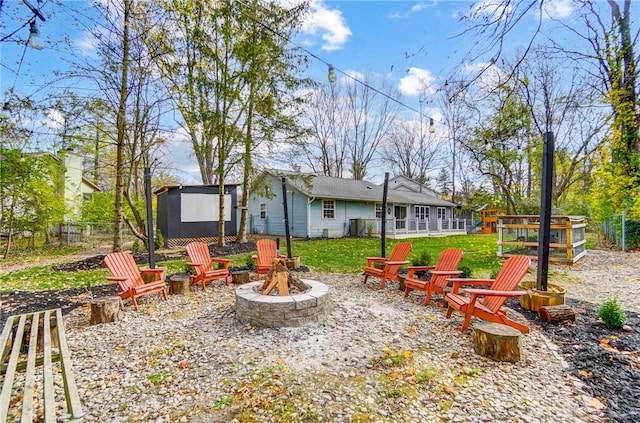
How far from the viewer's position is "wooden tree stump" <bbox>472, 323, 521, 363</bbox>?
9.53ft

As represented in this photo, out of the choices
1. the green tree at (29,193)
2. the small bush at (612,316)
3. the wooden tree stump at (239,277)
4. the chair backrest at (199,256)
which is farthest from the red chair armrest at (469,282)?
the green tree at (29,193)

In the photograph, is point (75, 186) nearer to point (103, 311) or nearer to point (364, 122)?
point (103, 311)

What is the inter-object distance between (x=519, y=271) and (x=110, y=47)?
1031 cm

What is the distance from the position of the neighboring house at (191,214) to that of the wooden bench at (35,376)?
33.4 feet

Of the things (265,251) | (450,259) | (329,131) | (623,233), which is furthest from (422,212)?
(450,259)

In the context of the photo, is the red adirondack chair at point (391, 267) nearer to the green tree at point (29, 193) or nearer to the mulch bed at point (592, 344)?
the mulch bed at point (592, 344)

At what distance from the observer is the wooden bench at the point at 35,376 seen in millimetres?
1733

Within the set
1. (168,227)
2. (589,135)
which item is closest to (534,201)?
(589,135)

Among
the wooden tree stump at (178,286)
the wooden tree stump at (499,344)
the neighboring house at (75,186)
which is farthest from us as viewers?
the neighboring house at (75,186)

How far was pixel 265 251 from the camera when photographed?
677 centimetres

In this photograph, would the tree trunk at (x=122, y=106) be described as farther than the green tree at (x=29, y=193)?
No

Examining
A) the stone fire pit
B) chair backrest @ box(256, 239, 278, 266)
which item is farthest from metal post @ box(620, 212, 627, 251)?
the stone fire pit

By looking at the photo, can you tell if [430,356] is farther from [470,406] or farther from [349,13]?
[349,13]

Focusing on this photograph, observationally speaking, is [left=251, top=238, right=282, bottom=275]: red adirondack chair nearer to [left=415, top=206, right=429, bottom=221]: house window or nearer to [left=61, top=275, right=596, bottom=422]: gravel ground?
[left=61, top=275, right=596, bottom=422]: gravel ground
